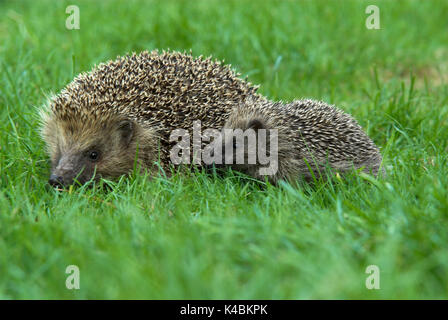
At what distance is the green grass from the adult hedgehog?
0.31 m

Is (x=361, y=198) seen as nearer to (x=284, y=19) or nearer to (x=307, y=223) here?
(x=307, y=223)

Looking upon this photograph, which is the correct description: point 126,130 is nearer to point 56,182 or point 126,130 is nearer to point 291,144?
point 56,182

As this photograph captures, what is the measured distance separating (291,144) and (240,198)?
3.49 ft

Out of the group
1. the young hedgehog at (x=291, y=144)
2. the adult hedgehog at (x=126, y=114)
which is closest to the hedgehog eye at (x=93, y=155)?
the adult hedgehog at (x=126, y=114)

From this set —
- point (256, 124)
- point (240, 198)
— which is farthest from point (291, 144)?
point (240, 198)

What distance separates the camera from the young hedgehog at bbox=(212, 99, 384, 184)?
214 inches

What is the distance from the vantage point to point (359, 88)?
8.05 meters

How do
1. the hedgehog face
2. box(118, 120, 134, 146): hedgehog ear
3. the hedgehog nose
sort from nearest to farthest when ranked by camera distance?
the hedgehog nose, the hedgehog face, box(118, 120, 134, 146): hedgehog ear

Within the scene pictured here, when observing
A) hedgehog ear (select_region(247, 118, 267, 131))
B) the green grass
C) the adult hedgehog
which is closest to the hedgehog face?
the adult hedgehog

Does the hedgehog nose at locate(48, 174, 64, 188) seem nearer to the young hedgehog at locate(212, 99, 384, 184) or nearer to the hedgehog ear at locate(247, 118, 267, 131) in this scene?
the young hedgehog at locate(212, 99, 384, 184)

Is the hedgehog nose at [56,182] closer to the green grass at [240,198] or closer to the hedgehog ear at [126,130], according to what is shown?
the green grass at [240,198]

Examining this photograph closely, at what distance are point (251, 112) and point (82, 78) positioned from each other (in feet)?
6.29

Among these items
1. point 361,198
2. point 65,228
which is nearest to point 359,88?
point 361,198

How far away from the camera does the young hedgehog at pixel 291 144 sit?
544cm
